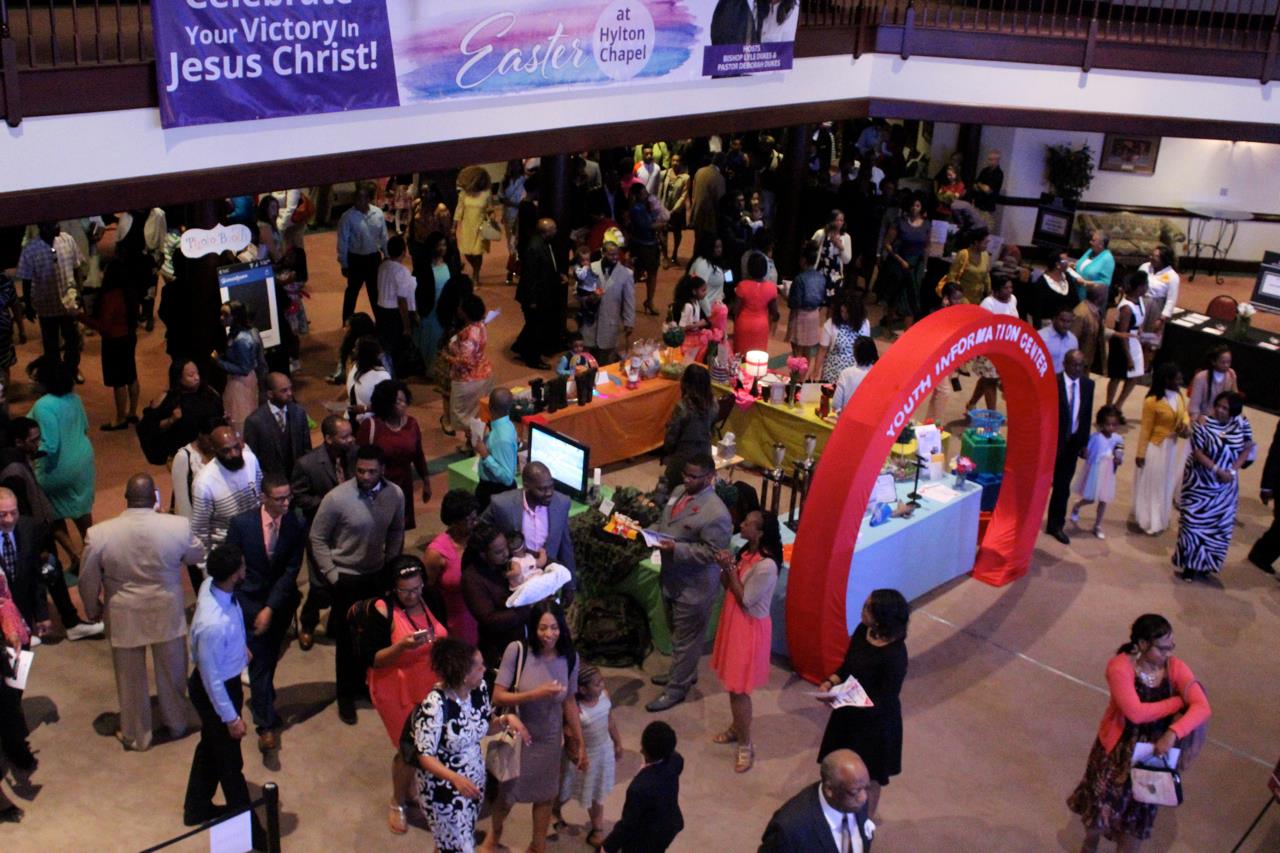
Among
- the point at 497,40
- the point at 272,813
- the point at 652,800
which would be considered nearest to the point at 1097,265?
the point at 497,40

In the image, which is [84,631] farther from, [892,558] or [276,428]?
[892,558]

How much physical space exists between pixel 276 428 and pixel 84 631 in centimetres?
161

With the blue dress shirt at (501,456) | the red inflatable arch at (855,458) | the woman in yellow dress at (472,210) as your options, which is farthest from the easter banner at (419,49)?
the red inflatable arch at (855,458)

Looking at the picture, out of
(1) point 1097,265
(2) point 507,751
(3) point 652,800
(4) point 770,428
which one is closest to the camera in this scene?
(3) point 652,800

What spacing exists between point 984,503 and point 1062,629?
1.29 m

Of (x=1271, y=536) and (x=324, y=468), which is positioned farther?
(x=1271, y=536)

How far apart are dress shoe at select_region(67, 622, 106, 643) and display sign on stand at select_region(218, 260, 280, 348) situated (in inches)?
106

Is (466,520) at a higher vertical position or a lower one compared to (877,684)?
higher

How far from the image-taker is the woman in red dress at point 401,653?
238 inches

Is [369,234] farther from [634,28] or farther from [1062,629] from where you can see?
[1062,629]

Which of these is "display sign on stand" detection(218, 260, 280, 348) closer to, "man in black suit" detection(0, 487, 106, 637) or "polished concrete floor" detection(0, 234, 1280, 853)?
"polished concrete floor" detection(0, 234, 1280, 853)

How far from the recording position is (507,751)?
571 centimetres

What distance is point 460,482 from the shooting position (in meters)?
8.87

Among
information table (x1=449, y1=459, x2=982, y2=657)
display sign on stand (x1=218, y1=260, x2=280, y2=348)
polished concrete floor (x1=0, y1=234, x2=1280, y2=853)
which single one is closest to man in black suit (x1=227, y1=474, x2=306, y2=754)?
polished concrete floor (x1=0, y1=234, x2=1280, y2=853)
